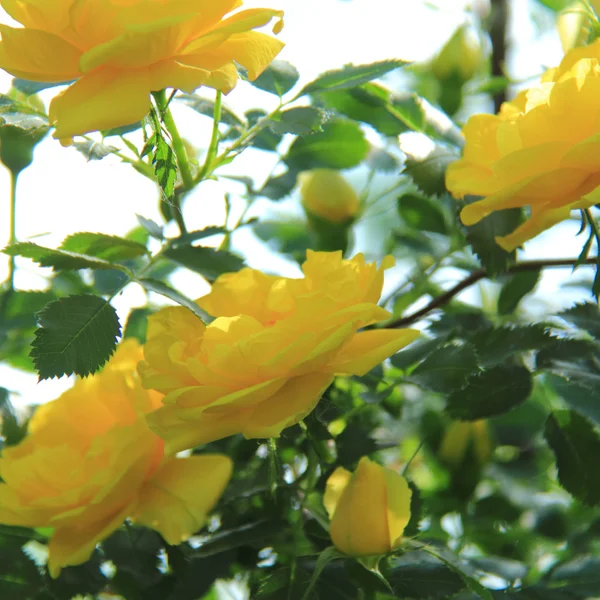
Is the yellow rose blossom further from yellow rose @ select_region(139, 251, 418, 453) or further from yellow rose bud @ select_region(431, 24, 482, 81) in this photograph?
yellow rose bud @ select_region(431, 24, 482, 81)

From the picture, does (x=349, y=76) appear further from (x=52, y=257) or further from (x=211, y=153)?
(x=52, y=257)

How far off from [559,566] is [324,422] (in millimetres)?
288

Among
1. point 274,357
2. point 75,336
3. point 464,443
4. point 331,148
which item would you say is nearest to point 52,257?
point 75,336

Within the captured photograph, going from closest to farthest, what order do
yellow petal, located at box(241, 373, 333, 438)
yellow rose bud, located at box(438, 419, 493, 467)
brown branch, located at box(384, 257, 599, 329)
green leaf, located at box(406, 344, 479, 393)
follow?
1. yellow petal, located at box(241, 373, 333, 438)
2. green leaf, located at box(406, 344, 479, 393)
3. brown branch, located at box(384, 257, 599, 329)
4. yellow rose bud, located at box(438, 419, 493, 467)

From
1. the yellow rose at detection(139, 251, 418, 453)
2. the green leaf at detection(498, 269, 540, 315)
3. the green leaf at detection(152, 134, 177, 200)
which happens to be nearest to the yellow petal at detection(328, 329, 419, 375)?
the yellow rose at detection(139, 251, 418, 453)

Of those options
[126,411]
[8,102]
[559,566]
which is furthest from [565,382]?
[8,102]

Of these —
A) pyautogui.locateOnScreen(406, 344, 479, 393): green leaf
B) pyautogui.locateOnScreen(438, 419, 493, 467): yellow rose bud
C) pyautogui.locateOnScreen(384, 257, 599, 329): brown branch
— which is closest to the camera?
pyautogui.locateOnScreen(406, 344, 479, 393): green leaf

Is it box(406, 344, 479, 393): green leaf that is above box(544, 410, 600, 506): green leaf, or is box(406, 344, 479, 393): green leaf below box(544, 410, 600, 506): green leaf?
above

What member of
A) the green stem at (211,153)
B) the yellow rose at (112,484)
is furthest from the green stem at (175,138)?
the yellow rose at (112,484)

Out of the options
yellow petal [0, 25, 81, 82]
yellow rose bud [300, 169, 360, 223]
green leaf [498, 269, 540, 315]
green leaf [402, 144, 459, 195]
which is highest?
yellow petal [0, 25, 81, 82]

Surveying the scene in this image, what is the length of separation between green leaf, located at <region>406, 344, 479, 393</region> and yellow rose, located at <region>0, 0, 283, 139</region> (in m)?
0.20

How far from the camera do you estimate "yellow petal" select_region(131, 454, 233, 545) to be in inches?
15.8

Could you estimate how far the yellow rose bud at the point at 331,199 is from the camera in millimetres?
657

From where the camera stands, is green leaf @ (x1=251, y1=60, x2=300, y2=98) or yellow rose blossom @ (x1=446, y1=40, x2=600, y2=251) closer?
yellow rose blossom @ (x1=446, y1=40, x2=600, y2=251)
